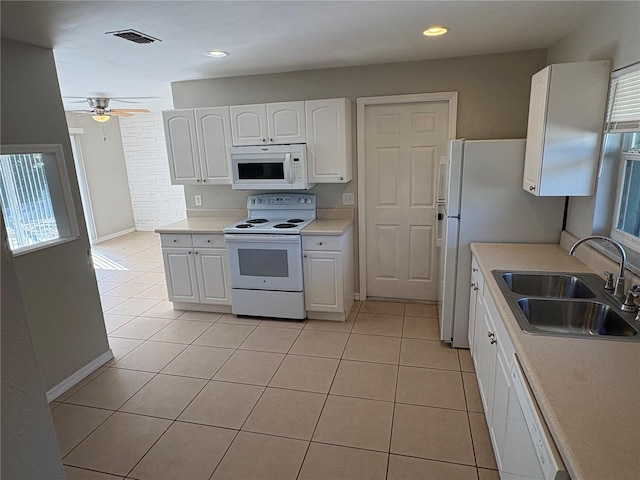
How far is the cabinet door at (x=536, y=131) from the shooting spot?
2170 mm

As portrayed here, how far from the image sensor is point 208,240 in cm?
362

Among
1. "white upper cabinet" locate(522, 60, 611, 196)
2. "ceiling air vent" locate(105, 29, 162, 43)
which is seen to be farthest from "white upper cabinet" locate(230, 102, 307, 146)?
"white upper cabinet" locate(522, 60, 611, 196)

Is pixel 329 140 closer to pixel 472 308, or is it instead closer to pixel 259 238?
pixel 259 238

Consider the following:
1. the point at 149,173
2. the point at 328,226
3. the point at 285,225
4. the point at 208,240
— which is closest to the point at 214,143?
the point at 208,240

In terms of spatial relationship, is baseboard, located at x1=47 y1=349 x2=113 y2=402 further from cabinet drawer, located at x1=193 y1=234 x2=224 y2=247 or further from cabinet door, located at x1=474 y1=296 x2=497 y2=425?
cabinet door, located at x1=474 y1=296 x2=497 y2=425

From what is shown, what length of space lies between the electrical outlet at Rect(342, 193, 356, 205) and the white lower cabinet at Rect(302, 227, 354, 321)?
0.39 metres

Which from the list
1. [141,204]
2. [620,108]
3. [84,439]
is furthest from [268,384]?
[141,204]

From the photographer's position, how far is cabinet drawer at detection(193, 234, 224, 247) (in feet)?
11.8

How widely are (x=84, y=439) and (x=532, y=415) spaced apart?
233 cm

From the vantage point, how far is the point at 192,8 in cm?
197

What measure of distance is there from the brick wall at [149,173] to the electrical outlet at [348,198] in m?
4.24

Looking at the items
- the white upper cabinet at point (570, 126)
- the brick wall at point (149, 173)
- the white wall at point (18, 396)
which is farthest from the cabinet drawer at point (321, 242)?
the brick wall at point (149, 173)

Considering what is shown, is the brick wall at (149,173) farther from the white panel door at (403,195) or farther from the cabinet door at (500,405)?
the cabinet door at (500,405)

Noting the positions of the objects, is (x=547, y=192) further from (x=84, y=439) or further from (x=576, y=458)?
(x=84, y=439)
